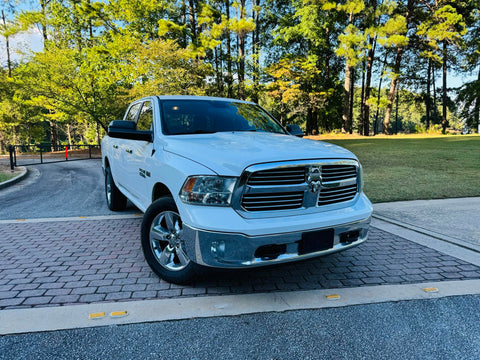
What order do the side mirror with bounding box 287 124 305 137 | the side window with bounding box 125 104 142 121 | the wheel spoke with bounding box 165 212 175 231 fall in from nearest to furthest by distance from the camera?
the wheel spoke with bounding box 165 212 175 231 < the side mirror with bounding box 287 124 305 137 < the side window with bounding box 125 104 142 121

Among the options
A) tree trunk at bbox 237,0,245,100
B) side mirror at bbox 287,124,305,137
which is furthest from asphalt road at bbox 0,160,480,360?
tree trunk at bbox 237,0,245,100

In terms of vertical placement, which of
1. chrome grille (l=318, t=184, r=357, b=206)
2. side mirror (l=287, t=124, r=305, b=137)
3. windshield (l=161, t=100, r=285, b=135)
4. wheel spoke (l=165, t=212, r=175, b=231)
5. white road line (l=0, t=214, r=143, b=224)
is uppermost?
windshield (l=161, t=100, r=285, b=135)

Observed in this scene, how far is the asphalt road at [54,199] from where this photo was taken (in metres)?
6.12

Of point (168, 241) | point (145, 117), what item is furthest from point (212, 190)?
point (145, 117)

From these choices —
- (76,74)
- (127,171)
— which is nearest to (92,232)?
(127,171)

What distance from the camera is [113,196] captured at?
5910 mm

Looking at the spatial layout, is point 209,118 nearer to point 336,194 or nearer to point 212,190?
point 212,190

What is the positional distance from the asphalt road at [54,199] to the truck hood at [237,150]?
328 cm

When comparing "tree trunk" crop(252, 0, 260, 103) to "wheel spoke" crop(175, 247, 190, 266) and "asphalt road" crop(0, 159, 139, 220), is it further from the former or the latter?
"wheel spoke" crop(175, 247, 190, 266)

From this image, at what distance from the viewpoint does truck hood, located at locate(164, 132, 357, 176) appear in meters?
2.63

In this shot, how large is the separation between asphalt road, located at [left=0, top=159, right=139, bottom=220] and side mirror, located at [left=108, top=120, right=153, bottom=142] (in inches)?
101

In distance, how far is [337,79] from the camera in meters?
37.9

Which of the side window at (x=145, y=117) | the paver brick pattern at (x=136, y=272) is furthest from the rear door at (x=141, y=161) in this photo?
the paver brick pattern at (x=136, y=272)

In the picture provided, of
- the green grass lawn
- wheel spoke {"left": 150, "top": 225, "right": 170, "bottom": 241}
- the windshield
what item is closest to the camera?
wheel spoke {"left": 150, "top": 225, "right": 170, "bottom": 241}
